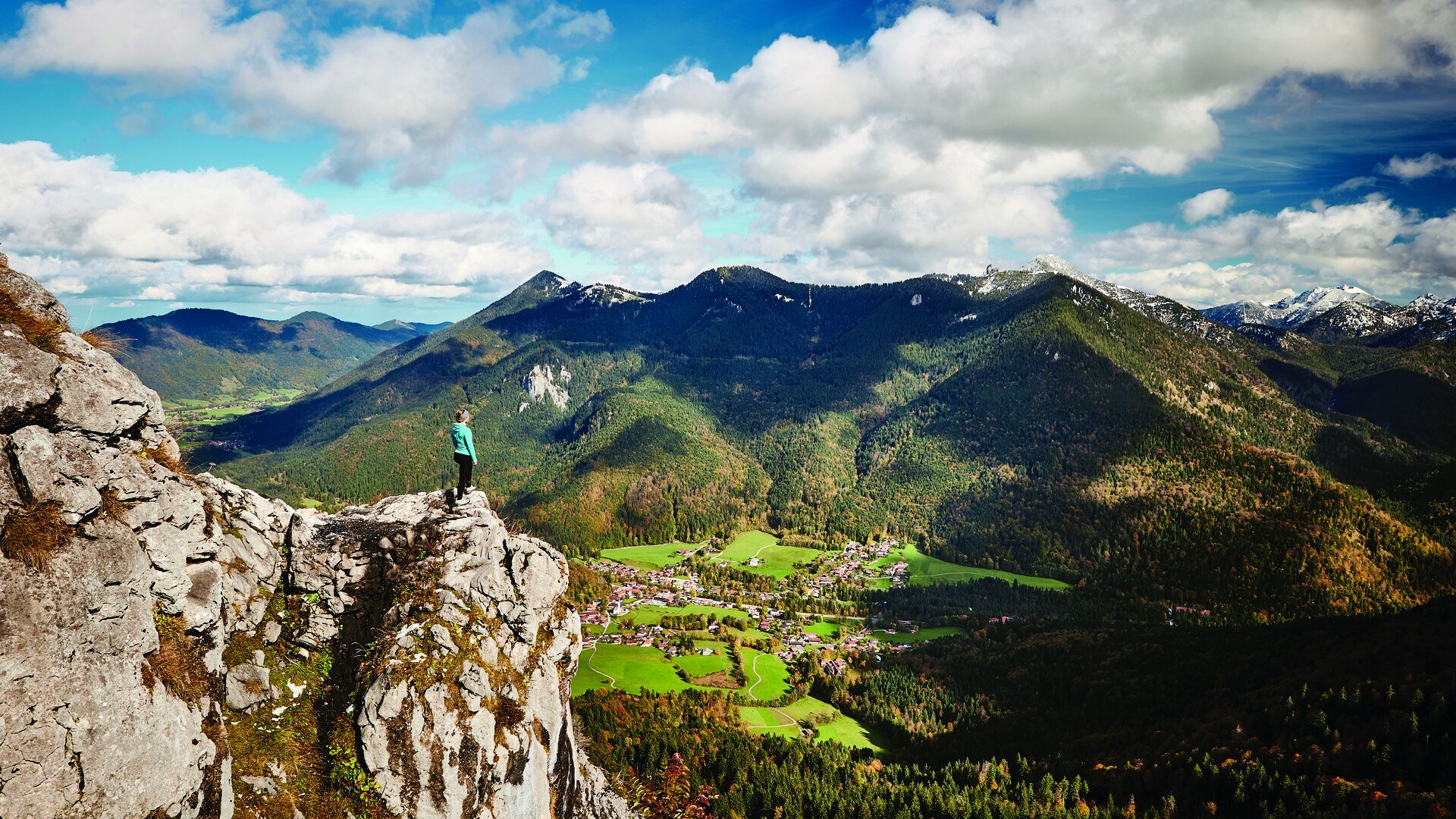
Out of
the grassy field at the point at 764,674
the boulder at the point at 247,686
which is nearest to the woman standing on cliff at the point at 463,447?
the boulder at the point at 247,686

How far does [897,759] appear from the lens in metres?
109

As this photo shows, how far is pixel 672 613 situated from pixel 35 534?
554 ft

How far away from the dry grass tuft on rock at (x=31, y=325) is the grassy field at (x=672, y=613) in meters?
157

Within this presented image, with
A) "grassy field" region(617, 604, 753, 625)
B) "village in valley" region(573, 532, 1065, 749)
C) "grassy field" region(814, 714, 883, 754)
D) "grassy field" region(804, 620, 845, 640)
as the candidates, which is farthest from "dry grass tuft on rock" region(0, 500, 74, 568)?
"grassy field" region(804, 620, 845, 640)

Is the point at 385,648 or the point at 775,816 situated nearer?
A: the point at 385,648

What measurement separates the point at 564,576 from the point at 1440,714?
98063 millimetres

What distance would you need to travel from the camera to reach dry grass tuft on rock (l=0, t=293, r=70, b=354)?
2356cm

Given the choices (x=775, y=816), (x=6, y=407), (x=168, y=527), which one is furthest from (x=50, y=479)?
(x=775, y=816)

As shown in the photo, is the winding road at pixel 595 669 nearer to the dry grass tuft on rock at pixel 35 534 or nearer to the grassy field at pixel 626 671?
the grassy field at pixel 626 671

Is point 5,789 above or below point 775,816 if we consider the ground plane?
above

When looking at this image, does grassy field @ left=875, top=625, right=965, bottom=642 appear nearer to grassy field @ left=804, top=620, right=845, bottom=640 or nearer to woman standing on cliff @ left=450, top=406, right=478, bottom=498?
grassy field @ left=804, top=620, right=845, bottom=640

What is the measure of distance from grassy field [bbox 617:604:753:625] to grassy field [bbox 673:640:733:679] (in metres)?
21.7

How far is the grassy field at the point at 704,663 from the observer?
138750mm

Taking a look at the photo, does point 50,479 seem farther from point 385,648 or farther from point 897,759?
point 897,759
